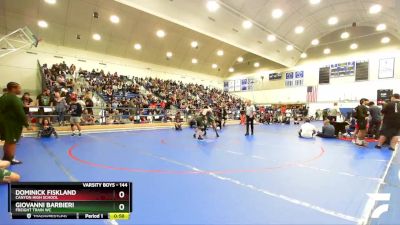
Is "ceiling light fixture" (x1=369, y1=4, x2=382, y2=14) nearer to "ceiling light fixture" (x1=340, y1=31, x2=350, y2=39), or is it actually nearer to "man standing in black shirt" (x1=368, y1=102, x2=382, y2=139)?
"ceiling light fixture" (x1=340, y1=31, x2=350, y2=39)

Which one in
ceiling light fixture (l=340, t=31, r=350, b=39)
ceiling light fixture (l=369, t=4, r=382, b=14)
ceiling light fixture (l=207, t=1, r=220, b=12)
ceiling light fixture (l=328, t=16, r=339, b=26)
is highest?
ceiling light fixture (l=328, t=16, r=339, b=26)

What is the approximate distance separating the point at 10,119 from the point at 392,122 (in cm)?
1045

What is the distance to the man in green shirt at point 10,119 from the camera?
4574 millimetres

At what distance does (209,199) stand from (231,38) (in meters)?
16.1

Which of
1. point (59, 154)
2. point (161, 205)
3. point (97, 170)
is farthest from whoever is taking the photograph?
point (59, 154)

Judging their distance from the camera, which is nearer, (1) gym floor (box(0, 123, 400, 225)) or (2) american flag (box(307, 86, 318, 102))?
(1) gym floor (box(0, 123, 400, 225))

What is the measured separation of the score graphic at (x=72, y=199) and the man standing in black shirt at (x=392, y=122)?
8.48 metres

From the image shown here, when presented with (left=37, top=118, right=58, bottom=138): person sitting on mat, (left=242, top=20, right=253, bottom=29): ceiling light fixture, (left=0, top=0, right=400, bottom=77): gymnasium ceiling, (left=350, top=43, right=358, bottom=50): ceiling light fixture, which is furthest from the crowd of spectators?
(left=350, top=43, right=358, bottom=50): ceiling light fixture

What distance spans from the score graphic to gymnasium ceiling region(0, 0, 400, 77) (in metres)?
11.3

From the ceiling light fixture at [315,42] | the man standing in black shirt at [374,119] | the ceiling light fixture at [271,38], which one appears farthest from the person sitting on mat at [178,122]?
the ceiling light fixture at [315,42]

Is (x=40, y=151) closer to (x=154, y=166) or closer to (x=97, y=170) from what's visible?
(x=97, y=170)

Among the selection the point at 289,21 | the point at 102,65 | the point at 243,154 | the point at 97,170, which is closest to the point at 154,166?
the point at 97,170

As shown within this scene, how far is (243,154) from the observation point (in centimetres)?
634

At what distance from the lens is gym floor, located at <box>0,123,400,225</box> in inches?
105
